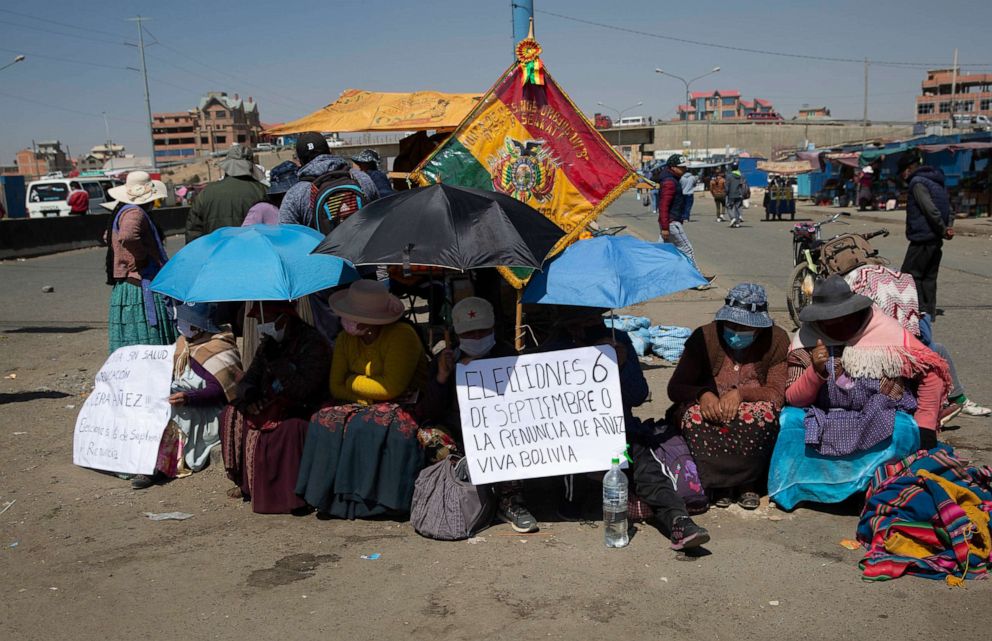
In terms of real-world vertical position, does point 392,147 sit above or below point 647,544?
above

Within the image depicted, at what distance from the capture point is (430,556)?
4508 millimetres

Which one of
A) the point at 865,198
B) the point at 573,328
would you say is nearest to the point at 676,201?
the point at 573,328

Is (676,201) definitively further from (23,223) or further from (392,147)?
(23,223)

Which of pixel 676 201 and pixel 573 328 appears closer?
pixel 573 328

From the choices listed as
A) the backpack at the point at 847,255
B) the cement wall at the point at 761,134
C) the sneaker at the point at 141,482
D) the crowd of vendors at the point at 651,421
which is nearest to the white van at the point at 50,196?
the sneaker at the point at 141,482

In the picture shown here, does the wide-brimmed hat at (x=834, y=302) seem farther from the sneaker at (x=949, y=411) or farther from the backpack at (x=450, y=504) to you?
the backpack at (x=450, y=504)

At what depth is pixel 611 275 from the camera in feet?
15.9

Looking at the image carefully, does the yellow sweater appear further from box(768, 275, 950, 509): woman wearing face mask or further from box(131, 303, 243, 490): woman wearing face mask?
box(768, 275, 950, 509): woman wearing face mask

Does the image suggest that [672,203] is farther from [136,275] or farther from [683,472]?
[683,472]

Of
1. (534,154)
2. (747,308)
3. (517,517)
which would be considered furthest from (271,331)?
(747,308)

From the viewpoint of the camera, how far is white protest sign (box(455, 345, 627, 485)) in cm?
474

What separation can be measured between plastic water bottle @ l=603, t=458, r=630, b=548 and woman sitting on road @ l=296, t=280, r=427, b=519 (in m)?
1.11

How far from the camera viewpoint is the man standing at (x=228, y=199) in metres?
8.00

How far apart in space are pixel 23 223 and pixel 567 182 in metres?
21.3
